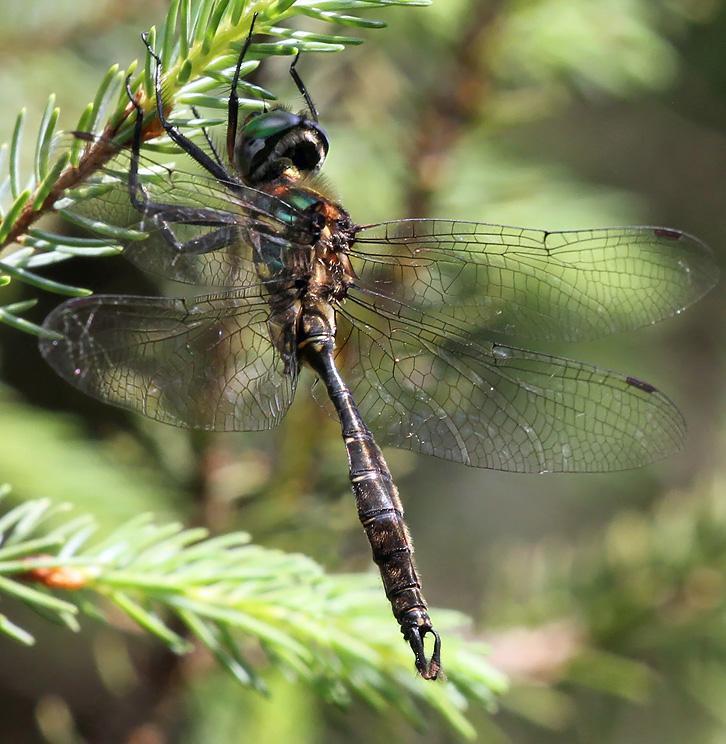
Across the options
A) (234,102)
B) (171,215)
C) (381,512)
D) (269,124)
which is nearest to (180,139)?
(234,102)

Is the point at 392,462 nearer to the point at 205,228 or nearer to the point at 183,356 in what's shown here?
the point at 183,356

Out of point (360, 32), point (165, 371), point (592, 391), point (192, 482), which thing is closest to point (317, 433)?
point (192, 482)

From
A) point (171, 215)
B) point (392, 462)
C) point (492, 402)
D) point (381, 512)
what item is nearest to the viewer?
point (171, 215)

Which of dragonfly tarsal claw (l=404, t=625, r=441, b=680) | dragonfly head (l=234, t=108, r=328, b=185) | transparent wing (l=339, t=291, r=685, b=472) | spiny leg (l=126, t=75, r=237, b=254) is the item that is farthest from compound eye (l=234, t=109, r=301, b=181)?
dragonfly tarsal claw (l=404, t=625, r=441, b=680)

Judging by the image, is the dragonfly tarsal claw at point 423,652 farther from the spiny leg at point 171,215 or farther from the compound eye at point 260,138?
the compound eye at point 260,138

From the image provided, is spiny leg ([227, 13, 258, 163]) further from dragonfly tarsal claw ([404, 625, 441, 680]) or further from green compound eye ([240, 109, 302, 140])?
dragonfly tarsal claw ([404, 625, 441, 680])

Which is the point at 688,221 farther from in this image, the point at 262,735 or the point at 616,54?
the point at 262,735
